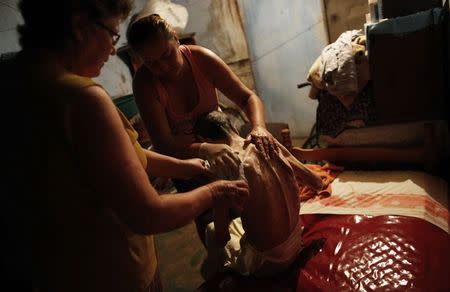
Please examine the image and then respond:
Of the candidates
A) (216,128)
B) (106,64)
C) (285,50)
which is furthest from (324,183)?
(106,64)

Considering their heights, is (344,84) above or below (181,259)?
above

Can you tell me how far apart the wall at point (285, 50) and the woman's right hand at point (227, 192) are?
3.92m

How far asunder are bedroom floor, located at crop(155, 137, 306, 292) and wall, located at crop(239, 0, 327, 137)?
271 cm

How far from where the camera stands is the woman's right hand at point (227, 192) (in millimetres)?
1180

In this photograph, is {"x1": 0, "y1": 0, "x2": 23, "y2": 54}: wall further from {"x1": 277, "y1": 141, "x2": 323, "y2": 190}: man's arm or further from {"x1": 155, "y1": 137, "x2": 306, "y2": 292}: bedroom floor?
{"x1": 277, "y1": 141, "x2": 323, "y2": 190}: man's arm

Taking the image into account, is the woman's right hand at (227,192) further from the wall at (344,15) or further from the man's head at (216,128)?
the wall at (344,15)

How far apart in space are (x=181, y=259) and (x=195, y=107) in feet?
5.93

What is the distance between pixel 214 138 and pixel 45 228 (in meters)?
0.98

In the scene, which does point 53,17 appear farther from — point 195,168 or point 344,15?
point 344,15

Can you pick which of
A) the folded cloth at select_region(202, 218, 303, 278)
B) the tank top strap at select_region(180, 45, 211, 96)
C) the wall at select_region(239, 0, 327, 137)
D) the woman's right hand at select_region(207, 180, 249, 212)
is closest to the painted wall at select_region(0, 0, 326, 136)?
the wall at select_region(239, 0, 327, 137)

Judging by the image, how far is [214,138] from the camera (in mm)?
1783

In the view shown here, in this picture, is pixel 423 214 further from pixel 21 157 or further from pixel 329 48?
pixel 21 157

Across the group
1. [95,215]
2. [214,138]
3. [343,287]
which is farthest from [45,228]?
[343,287]

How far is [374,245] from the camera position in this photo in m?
1.92
